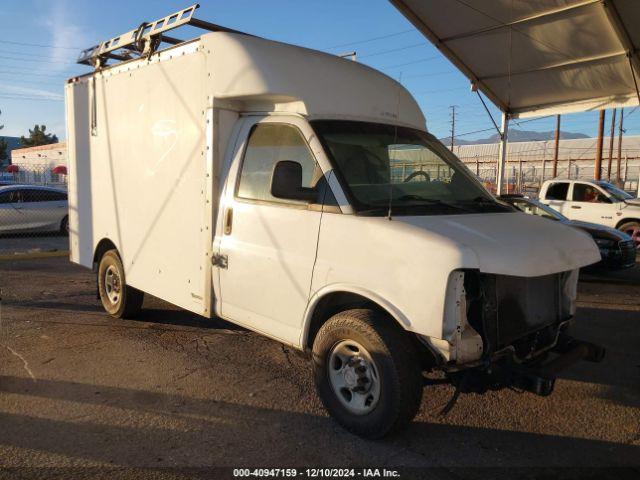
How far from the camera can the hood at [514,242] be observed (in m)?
3.14

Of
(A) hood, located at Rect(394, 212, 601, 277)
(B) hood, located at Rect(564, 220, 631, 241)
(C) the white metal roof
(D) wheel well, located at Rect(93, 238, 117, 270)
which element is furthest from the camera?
(C) the white metal roof

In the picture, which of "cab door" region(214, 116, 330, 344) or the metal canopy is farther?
the metal canopy

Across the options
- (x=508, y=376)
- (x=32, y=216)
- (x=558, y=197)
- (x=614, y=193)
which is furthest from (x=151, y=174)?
(x=614, y=193)

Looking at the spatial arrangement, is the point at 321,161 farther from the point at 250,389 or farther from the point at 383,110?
the point at 250,389

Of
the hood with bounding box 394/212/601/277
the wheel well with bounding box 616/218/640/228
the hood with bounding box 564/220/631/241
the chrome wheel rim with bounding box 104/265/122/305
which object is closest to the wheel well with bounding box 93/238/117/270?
the chrome wheel rim with bounding box 104/265/122/305

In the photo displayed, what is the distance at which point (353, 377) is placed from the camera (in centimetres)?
365


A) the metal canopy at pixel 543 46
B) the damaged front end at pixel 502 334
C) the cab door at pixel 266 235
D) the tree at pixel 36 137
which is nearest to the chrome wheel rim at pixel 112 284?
the cab door at pixel 266 235

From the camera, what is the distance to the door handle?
4.44 metres

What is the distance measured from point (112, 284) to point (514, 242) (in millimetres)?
4896

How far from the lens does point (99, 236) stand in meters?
6.46

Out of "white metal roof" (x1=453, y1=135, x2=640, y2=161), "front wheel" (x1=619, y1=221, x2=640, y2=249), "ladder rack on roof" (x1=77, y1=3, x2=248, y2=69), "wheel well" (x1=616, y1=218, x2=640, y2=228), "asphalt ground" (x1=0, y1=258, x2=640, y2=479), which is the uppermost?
"white metal roof" (x1=453, y1=135, x2=640, y2=161)

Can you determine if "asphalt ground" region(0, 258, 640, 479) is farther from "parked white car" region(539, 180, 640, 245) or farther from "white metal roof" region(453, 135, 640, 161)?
"white metal roof" region(453, 135, 640, 161)

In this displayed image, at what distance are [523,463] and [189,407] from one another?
95.2 inches

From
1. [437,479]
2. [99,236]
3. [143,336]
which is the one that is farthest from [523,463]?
[99,236]
